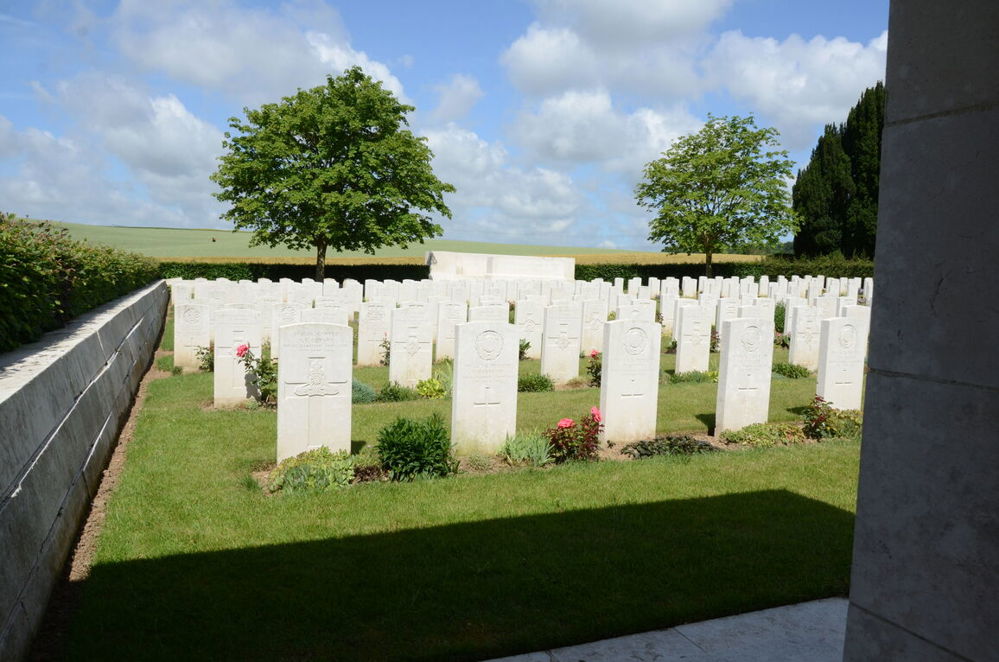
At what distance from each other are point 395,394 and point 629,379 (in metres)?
4.32

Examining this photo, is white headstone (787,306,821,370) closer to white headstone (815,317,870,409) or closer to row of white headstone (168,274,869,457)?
row of white headstone (168,274,869,457)

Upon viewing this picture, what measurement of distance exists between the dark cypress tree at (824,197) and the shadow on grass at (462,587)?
43.5m

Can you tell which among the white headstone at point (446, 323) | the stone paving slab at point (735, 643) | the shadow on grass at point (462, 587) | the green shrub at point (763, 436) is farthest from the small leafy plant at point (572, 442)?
the white headstone at point (446, 323)

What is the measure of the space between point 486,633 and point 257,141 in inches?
1310

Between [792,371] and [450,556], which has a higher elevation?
[792,371]

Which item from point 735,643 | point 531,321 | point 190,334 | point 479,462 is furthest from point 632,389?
point 190,334

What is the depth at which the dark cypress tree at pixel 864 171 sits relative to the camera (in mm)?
43250

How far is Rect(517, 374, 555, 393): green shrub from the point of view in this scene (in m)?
12.4

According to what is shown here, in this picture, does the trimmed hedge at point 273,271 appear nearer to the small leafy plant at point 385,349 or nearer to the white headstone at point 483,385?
the small leafy plant at point 385,349

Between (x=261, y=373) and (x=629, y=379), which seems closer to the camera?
(x=629, y=379)

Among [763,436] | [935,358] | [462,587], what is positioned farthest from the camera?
[763,436]

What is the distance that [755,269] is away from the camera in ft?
143

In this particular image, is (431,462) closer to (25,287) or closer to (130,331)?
(25,287)

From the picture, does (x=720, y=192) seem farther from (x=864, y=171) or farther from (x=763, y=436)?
(x=763, y=436)
